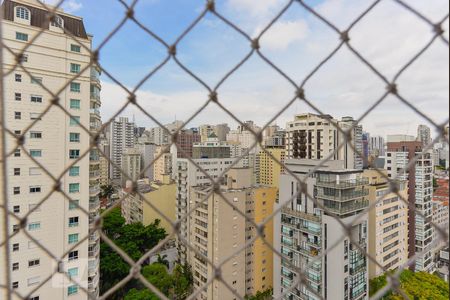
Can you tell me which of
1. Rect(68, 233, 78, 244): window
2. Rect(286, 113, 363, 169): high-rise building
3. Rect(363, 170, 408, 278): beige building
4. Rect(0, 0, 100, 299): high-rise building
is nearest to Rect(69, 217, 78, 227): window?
Rect(0, 0, 100, 299): high-rise building

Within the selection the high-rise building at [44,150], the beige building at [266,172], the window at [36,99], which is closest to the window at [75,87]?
the high-rise building at [44,150]

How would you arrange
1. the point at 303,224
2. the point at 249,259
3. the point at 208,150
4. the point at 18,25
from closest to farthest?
1. the point at 18,25
2. the point at 303,224
3. the point at 249,259
4. the point at 208,150

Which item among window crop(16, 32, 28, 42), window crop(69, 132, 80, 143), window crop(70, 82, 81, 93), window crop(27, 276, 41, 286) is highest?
window crop(16, 32, 28, 42)

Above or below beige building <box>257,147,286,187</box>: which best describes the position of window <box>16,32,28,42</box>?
above

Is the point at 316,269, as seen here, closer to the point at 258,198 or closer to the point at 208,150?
the point at 258,198

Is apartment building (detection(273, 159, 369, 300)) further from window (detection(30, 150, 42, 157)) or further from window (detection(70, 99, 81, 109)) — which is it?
window (detection(30, 150, 42, 157))

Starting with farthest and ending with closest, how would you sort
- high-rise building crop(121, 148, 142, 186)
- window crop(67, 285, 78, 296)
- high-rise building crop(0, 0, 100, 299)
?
high-rise building crop(121, 148, 142, 186)
window crop(67, 285, 78, 296)
high-rise building crop(0, 0, 100, 299)

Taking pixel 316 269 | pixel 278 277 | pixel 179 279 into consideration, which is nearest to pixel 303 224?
pixel 316 269
